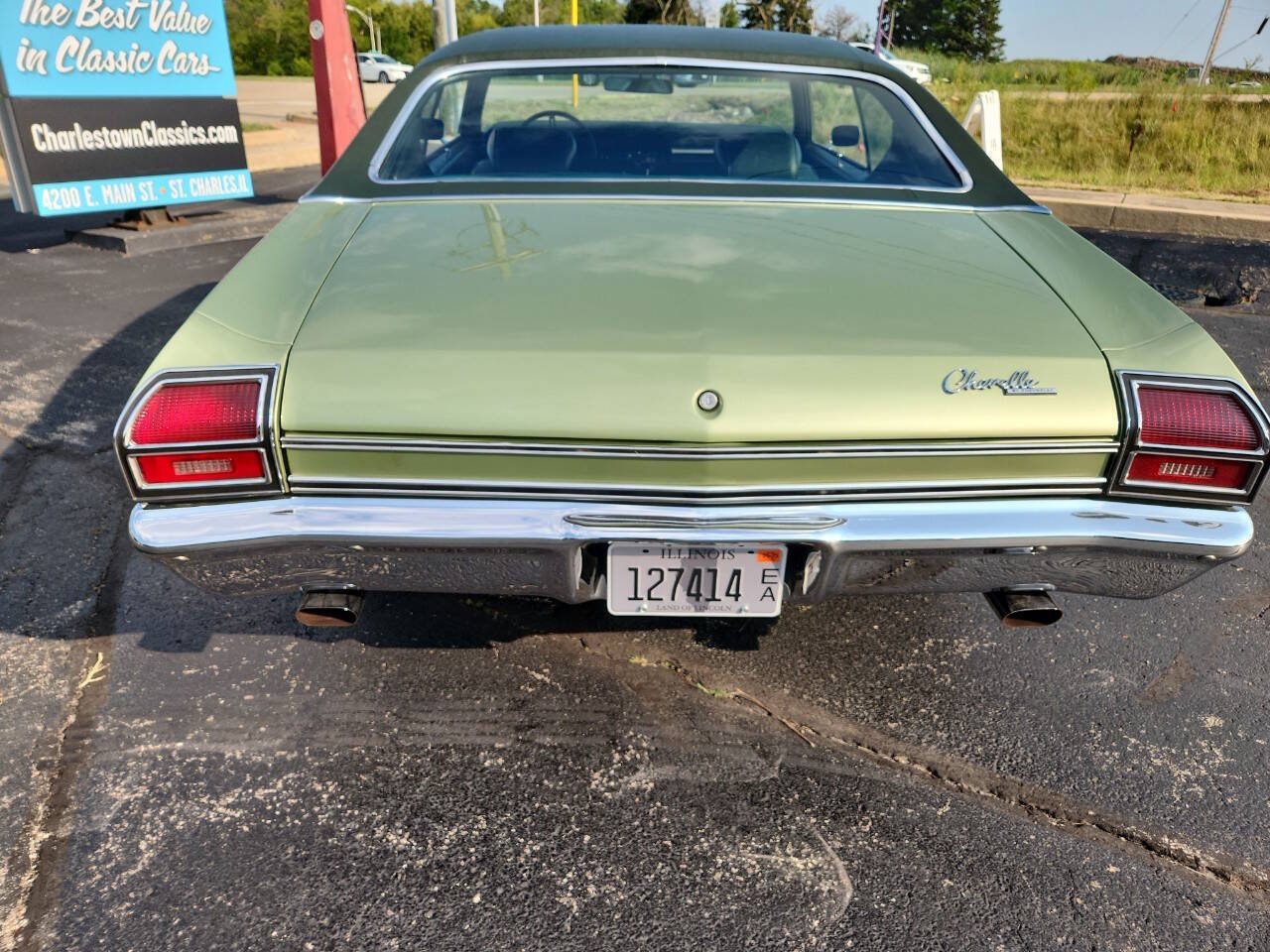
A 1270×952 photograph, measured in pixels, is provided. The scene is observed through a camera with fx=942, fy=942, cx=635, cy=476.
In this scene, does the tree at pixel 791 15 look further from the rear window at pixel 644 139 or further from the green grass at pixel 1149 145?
the rear window at pixel 644 139

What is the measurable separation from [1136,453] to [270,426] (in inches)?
71.1

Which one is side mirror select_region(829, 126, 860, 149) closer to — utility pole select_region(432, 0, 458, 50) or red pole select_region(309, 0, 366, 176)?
red pole select_region(309, 0, 366, 176)

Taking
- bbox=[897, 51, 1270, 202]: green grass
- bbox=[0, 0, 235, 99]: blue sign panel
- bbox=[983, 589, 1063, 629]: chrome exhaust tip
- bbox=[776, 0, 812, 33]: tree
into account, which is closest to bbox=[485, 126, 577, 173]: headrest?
bbox=[983, 589, 1063, 629]: chrome exhaust tip

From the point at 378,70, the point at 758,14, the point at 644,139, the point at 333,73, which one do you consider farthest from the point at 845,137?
the point at 758,14

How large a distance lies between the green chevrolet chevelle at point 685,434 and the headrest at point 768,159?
0.91 metres

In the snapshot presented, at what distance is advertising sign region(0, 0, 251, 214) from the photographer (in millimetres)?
6164

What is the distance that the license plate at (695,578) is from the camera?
203 cm

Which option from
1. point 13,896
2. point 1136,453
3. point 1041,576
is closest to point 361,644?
point 13,896

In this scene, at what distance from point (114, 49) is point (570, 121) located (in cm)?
476

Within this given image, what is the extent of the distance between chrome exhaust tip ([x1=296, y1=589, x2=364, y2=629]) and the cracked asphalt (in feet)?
1.20

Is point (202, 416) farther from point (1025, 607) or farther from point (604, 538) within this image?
point (1025, 607)

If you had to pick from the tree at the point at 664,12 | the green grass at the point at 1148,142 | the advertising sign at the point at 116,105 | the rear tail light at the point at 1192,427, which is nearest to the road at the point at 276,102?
the advertising sign at the point at 116,105

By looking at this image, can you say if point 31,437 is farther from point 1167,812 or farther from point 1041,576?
point 1167,812

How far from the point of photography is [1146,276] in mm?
6949
